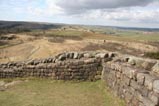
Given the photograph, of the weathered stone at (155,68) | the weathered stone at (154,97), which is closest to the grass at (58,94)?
the weathered stone at (155,68)

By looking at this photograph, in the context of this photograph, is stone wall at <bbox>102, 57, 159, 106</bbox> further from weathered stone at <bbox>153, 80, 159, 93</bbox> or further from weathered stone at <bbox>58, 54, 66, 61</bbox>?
weathered stone at <bbox>58, 54, 66, 61</bbox>

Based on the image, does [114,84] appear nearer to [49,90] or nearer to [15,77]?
[49,90]

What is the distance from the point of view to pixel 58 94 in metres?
11.8

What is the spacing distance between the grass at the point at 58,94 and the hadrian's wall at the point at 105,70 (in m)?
0.44

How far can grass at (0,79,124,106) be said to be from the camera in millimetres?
10383

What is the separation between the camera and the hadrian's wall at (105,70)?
8297mm

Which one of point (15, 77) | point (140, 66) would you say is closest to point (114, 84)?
point (140, 66)

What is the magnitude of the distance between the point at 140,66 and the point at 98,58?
3998 millimetres

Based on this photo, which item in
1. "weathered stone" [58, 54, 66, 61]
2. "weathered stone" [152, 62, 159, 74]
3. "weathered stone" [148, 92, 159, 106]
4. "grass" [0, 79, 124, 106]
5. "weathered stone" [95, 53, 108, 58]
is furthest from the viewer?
"weathered stone" [58, 54, 66, 61]

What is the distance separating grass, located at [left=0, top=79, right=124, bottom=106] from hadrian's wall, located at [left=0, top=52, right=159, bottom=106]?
1.44 ft

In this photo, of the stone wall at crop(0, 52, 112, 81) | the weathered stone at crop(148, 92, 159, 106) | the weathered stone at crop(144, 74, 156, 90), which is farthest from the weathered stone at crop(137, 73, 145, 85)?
the stone wall at crop(0, 52, 112, 81)

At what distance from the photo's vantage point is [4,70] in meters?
16.0

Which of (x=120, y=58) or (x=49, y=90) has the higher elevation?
(x=120, y=58)

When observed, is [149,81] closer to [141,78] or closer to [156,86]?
[156,86]
